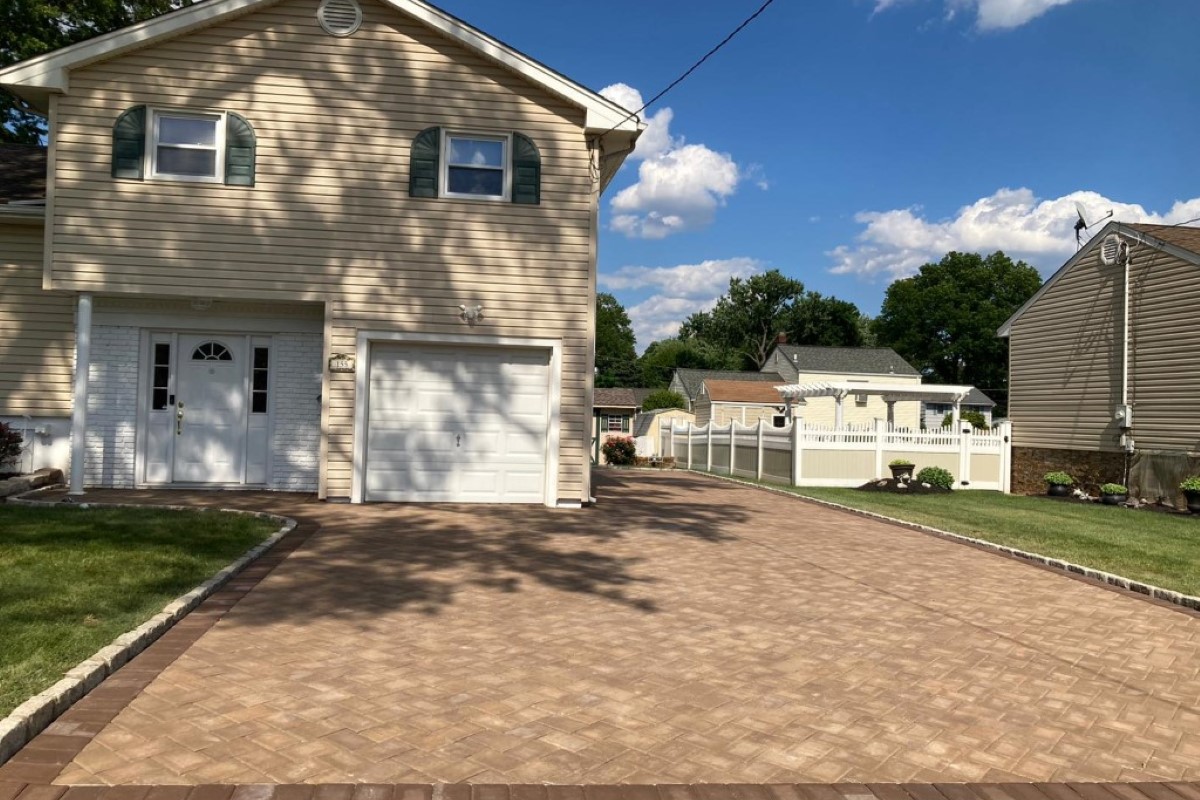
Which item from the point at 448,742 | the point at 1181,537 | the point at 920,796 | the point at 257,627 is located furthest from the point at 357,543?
the point at 1181,537

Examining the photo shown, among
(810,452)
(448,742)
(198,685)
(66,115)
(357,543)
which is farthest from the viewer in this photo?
(810,452)

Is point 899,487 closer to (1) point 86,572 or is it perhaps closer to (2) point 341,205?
(2) point 341,205

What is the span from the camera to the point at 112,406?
12.5 metres

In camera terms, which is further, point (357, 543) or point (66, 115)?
point (66, 115)

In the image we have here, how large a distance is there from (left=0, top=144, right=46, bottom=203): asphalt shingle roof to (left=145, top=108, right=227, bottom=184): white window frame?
2497 mm

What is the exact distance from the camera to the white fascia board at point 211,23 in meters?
11.4

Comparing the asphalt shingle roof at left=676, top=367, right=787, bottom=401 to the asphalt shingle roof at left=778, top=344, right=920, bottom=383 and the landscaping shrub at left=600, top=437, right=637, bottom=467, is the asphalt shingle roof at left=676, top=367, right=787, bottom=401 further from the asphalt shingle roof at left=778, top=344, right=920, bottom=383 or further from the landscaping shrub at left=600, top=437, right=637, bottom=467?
the landscaping shrub at left=600, top=437, right=637, bottom=467

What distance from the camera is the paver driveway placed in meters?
3.85

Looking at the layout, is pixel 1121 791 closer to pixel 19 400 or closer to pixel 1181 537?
pixel 1181 537

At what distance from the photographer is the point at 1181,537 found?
39.8 feet

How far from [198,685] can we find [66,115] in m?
10.2

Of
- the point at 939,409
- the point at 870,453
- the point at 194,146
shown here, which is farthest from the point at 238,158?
the point at 939,409

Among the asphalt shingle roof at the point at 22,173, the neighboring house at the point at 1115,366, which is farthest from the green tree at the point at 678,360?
the asphalt shingle roof at the point at 22,173

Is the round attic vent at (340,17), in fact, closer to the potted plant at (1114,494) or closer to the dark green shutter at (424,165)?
the dark green shutter at (424,165)
